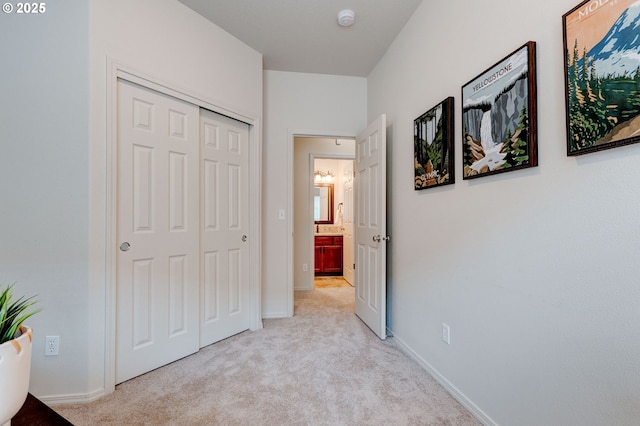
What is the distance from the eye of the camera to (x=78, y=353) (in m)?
1.73

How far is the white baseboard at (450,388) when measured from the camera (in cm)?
155

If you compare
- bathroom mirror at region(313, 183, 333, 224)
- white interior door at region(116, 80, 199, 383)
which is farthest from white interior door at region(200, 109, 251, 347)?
bathroom mirror at region(313, 183, 333, 224)

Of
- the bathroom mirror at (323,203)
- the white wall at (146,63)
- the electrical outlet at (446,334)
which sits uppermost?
the white wall at (146,63)

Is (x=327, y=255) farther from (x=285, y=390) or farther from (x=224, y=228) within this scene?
(x=285, y=390)

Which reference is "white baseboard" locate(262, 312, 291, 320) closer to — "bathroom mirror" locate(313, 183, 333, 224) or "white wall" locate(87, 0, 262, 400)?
"white wall" locate(87, 0, 262, 400)

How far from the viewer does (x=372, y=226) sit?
111 inches

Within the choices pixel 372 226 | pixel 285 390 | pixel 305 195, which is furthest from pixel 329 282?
pixel 285 390

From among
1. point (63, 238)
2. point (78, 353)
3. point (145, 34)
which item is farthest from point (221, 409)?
point (145, 34)

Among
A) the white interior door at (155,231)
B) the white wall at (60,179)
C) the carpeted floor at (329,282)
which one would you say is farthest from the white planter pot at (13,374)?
the carpeted floor at (329,282)

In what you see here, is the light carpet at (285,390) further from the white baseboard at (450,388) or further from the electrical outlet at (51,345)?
the electrical outlet at (51,345)

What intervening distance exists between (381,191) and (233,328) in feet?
5.92

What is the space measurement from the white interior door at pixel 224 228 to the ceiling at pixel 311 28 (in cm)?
76

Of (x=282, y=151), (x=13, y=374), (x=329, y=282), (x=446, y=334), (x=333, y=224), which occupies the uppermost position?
(x=282, y=151)

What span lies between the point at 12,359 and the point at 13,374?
0.03 m
